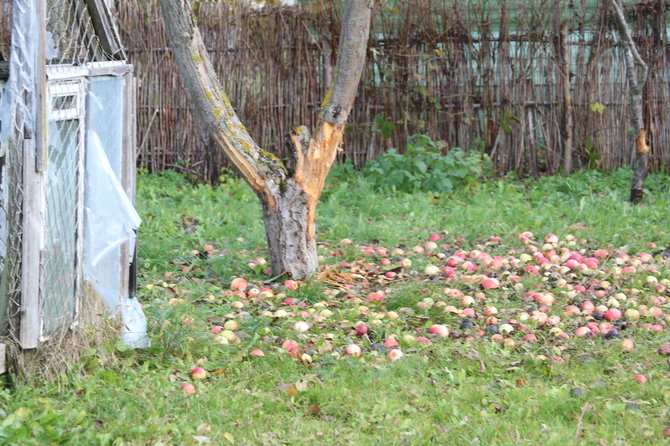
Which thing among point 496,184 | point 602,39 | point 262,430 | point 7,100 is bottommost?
point 262,430

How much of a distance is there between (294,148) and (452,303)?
1.28 metres

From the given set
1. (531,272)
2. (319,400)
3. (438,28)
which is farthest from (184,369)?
(438,28)

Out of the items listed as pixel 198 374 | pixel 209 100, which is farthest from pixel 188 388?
pixel 209 100

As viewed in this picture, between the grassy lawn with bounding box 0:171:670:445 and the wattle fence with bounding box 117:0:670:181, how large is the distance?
8.08 ft

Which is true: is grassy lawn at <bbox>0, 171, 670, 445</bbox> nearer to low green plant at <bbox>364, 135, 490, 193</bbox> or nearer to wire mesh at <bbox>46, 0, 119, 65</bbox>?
wire mesh at <bbox>46, 0, 119, 65</bbox>

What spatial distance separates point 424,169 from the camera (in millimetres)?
7723

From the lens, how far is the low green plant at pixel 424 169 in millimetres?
7691

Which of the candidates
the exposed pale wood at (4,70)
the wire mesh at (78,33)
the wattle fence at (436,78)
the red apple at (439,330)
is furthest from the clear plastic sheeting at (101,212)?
the wattle fence at (436,78)

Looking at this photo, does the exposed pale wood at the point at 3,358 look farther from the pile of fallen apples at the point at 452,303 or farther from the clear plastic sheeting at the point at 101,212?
the pile of fallen apples at the point at 452,303

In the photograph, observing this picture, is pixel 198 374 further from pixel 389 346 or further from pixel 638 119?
pixel 638 119

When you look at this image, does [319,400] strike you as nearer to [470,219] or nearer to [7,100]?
[7,100]

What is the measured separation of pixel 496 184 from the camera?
814 cm

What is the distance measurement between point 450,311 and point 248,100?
5.04 m

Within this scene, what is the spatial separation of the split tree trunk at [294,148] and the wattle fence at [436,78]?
391 centimetres
